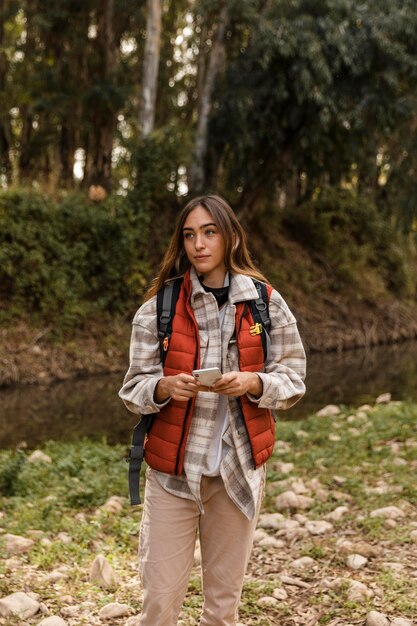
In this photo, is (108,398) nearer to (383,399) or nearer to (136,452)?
(383,399)

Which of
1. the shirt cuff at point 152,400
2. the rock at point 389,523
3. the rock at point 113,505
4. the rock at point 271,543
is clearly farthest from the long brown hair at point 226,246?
the rock at point 113,505

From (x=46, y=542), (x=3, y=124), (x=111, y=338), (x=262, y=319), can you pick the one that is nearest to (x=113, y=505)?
(x=46, y=542)

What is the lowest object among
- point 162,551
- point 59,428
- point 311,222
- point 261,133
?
point 59,428

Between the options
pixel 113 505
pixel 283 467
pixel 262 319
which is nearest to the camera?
pixel 262 319

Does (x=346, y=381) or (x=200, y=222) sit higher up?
(x=200, y=222)

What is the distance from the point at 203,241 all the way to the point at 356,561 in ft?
8.08

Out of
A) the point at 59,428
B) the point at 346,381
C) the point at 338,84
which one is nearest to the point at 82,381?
the point at 59,428

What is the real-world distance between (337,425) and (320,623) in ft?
16.5

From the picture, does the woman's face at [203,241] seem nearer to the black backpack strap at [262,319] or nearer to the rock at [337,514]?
the black backpack strap at [262,319]

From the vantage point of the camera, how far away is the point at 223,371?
2729 millimetres

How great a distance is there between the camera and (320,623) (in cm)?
358

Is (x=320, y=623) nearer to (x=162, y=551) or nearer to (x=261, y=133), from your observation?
(x=162, y=551)

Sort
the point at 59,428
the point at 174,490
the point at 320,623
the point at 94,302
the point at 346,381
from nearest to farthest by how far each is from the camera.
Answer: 1. the point at 174,490
2. the point at 320,623
3. the point at 59,428
4. the point at 346,381
5. the point at 94,302

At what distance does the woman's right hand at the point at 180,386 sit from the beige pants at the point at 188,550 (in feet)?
1.25
